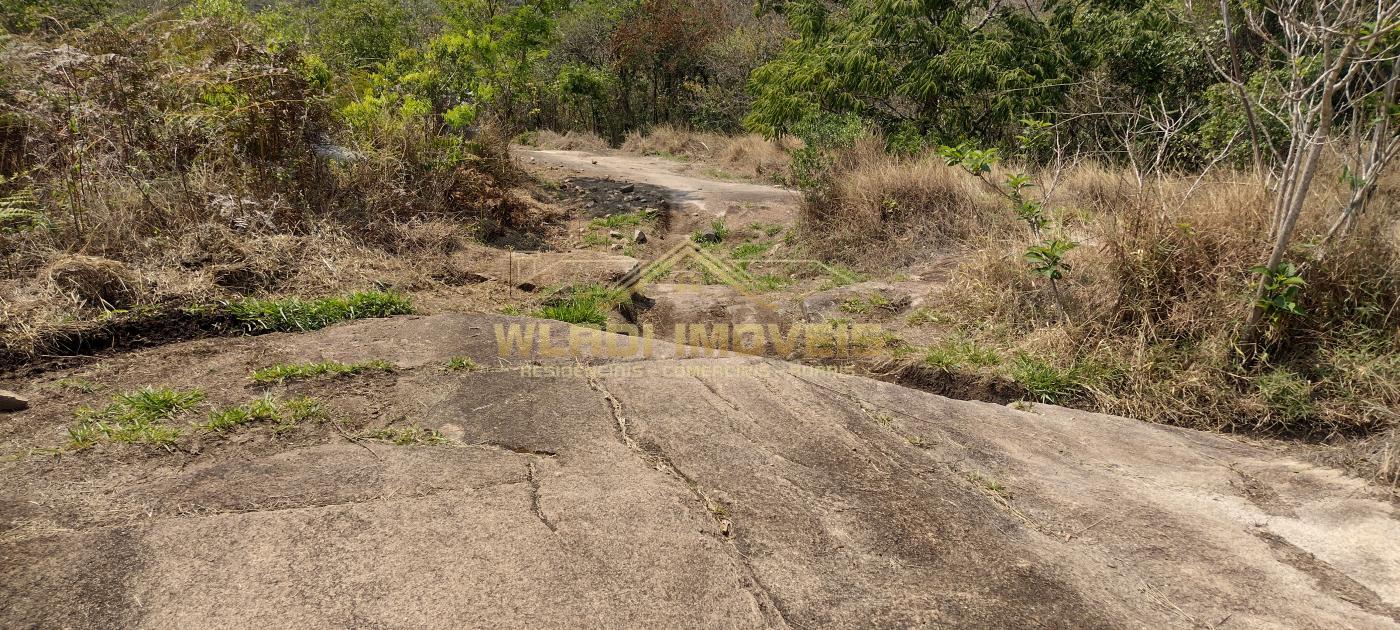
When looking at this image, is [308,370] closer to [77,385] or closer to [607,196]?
[77,385]

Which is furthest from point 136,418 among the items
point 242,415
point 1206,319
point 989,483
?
point 1206,319

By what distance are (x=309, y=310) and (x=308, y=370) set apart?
1.02 metres

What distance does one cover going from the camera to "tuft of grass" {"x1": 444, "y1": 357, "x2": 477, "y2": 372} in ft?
11.4

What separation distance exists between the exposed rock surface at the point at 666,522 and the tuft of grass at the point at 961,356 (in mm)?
1024

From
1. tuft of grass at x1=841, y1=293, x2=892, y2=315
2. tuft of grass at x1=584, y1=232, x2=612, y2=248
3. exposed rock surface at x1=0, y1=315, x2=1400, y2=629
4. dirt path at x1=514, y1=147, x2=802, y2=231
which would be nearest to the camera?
exposed rock surface at x1=0, y1=315, x2=1400, y2=629

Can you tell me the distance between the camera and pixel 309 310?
13.6 feet

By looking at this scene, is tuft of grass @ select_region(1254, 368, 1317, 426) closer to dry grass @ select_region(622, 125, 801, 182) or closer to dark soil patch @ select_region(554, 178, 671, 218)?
dark soil patch @ select_region(554, 178, 671, 218)

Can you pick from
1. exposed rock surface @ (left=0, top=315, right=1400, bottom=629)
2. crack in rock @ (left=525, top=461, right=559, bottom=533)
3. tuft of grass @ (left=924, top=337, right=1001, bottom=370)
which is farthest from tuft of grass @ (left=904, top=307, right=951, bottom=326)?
crack in rock @ (left=525, top=461, right=559, bottom=533)

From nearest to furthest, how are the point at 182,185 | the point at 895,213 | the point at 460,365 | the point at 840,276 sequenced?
1. the point at 460,365
2. the point at 182,185
3. the point at 840,276
4. the point at 895,213

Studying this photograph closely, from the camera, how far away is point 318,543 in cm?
204

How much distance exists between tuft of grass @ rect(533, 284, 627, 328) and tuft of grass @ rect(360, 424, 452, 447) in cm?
194

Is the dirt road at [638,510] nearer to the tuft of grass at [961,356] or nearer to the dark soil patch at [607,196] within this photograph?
the tuft of grass at [961,356]

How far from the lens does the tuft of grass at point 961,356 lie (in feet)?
14.5

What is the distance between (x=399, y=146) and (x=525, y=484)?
5299 millimetres
